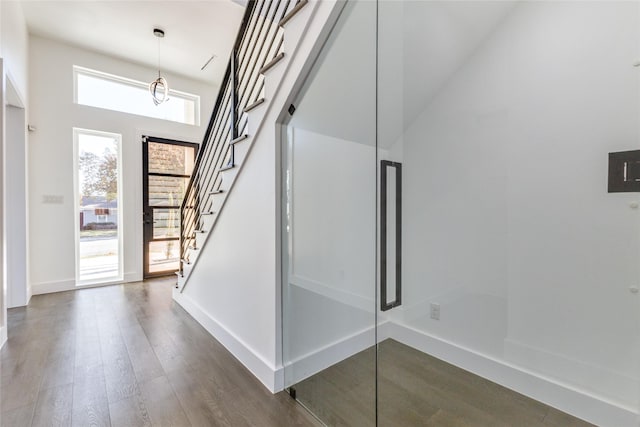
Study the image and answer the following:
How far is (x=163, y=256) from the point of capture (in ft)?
14.7

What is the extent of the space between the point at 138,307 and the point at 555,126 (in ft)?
12.4

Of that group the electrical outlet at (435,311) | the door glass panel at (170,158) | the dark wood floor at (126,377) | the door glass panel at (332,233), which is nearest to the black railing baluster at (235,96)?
the door glass panel at (332,233)

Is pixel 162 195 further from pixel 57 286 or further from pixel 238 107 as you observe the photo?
pixel 238 107

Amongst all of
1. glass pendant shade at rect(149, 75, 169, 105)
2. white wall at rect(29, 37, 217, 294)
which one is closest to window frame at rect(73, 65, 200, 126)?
white wall at rect(29, 37, 217, 294)

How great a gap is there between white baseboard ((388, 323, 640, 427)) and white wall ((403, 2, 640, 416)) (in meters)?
0.04

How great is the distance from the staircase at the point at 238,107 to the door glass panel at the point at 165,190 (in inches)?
59.2

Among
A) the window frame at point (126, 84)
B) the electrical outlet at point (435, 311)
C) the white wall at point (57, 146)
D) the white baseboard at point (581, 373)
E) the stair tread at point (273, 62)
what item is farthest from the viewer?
the window frame at point (126, 84)

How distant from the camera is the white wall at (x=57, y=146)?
344cm

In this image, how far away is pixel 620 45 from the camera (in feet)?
4.53

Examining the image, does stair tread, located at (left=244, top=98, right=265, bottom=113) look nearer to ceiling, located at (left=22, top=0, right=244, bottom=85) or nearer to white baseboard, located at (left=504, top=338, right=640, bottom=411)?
ceiling, located at (left=22, top=0, right=244, bottom=85)

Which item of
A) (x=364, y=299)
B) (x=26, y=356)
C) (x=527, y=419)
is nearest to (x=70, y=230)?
(x=26, y=356)

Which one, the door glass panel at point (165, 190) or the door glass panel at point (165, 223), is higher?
the door glass panel at point (165, 190)

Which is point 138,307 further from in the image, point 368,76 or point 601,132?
point 601,132

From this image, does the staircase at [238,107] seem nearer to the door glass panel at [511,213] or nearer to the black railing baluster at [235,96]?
the black railing baluster at [235,96]
